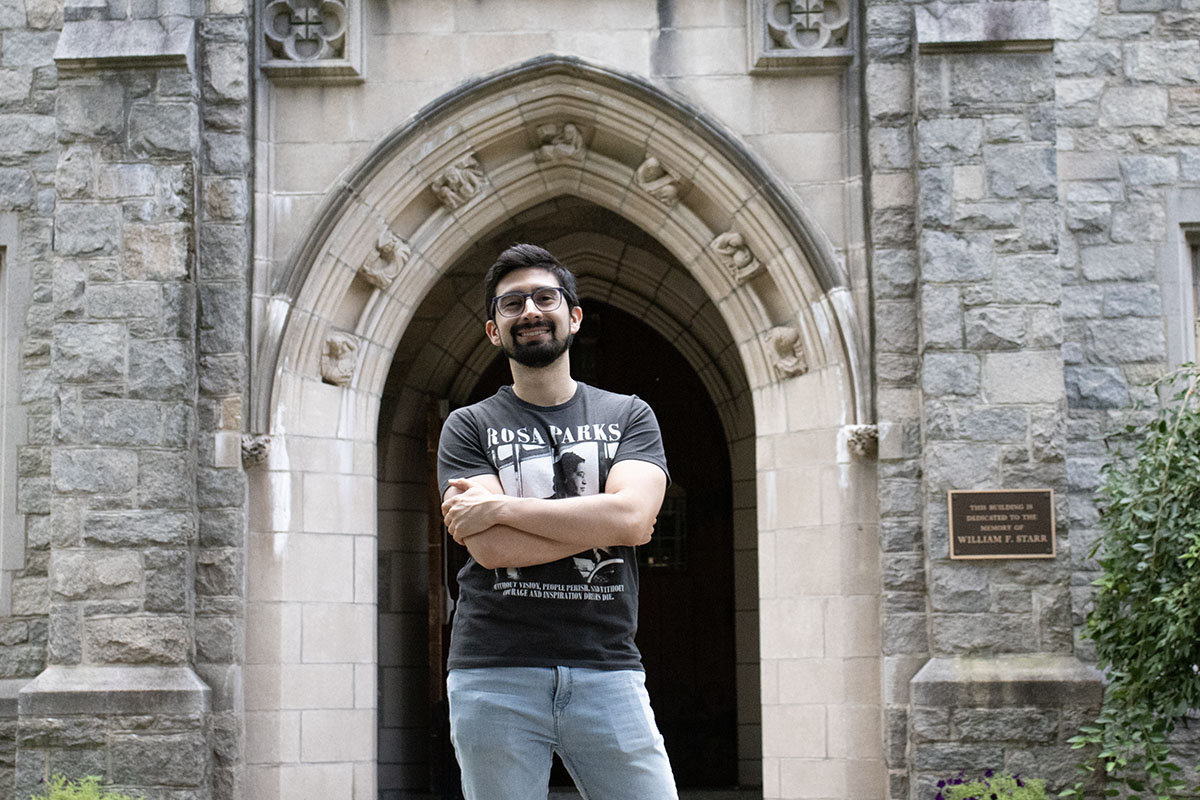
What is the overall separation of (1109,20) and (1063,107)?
1.52 ft

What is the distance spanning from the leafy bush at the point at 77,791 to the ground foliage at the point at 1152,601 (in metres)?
3.72

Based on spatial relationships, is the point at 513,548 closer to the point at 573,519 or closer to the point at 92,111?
the point at 573,519

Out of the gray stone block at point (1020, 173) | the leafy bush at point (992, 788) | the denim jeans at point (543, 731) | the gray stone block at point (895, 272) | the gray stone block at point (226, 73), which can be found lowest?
the leafy bush at point (992, 788)

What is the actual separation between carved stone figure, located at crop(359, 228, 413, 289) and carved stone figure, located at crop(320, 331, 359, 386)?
11.4 inches

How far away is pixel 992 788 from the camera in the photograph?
19.1ft

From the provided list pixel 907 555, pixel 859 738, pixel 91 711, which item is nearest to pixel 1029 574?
pixel 907 555

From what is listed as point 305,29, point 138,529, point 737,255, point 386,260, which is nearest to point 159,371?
point 138,529

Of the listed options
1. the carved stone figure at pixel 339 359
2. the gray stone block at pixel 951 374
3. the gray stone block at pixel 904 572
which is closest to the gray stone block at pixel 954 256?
the gray stone block at pixel 951 374

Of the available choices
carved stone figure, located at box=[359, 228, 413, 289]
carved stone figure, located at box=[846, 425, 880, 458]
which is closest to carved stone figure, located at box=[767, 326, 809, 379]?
carved stone figure, located at box=[846, 425, 880, 458]

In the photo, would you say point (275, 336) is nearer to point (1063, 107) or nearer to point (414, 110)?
point (414, 110)

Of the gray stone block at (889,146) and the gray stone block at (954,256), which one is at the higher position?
the gray stone block at (889,146)

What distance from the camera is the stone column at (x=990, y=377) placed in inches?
237

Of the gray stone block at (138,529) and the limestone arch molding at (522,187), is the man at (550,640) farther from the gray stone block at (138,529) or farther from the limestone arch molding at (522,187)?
the limestone arch molding at (522,187)

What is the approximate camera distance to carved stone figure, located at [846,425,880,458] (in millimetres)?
6379
